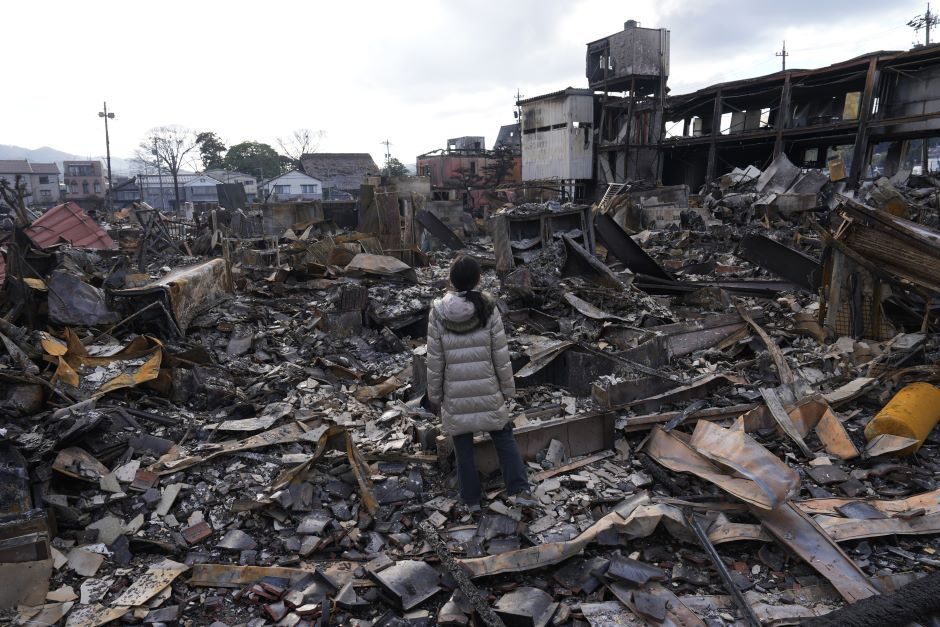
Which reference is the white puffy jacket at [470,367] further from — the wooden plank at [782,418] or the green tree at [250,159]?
the green tree at [250,159]

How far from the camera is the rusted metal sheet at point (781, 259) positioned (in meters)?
7.70

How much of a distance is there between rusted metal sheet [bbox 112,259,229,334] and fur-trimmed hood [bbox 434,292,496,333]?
15.4 ft

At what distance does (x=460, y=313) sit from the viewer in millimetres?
3080

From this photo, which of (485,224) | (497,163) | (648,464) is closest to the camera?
(648,464)

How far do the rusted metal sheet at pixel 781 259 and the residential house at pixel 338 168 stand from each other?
4532cm

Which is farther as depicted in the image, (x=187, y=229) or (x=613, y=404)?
(x=187, y=229)

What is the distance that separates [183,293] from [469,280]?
16.8 feet

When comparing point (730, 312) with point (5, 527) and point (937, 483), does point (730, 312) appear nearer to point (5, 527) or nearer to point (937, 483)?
point (937, 483)

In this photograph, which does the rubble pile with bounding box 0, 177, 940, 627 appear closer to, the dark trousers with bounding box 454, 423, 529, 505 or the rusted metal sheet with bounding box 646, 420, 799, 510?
the rusted metal sheet with bounding box 646, 420, 799, 510

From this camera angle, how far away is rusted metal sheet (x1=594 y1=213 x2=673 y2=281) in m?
8.69

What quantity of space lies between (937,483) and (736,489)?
141cm

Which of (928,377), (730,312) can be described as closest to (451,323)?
(928,377)

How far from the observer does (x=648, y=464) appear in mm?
3686

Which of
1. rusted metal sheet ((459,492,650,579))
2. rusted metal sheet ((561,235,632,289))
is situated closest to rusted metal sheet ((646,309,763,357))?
rusted metal sheet ((561,235,632,289))
